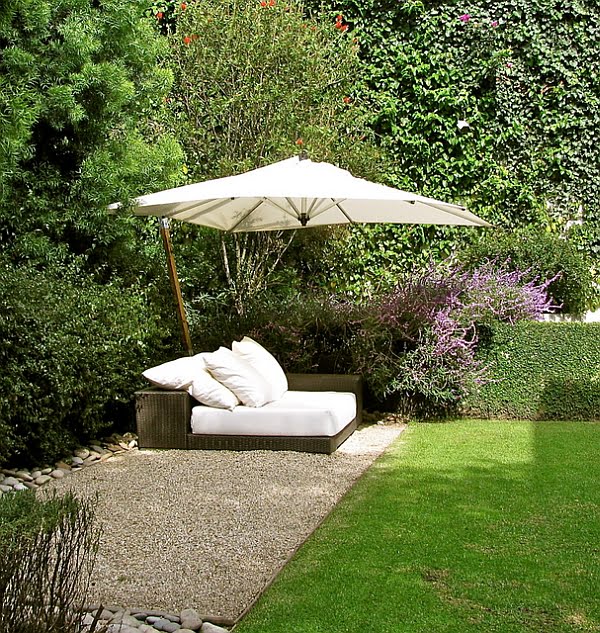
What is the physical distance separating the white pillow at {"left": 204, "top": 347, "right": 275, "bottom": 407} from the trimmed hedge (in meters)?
2.50

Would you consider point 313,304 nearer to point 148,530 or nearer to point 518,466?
point 518,466

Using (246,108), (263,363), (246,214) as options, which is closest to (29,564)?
(263,363)

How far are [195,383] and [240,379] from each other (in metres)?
0.35

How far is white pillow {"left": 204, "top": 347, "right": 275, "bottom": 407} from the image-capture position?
6949mm

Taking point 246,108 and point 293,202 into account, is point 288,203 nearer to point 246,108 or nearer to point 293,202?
point 293,202

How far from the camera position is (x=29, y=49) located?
770 centimetres

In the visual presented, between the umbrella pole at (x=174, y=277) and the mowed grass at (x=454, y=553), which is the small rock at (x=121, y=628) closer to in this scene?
the mowed grass at (x=454, y=553)

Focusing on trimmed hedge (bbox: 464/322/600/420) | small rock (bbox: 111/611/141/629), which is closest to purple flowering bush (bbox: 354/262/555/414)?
trimmed hedge (bbox: 464/322/600/420)

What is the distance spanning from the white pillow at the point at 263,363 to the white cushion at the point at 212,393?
0.32 metres

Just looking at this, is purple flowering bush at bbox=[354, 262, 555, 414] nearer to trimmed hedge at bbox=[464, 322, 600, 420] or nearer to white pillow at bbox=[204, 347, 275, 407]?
trimmed hedge at bbox=[464, 322, 600, 420]

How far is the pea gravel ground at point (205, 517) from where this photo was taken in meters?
3.87

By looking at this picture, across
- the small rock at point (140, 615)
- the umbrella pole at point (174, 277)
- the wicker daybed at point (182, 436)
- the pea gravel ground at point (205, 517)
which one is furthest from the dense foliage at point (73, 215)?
the small rock at point (140, 615)

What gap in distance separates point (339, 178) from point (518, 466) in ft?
8.82

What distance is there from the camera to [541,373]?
8.54 m
